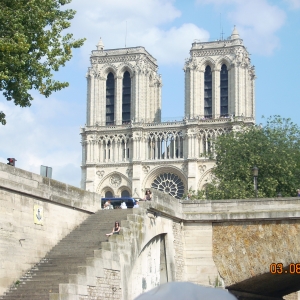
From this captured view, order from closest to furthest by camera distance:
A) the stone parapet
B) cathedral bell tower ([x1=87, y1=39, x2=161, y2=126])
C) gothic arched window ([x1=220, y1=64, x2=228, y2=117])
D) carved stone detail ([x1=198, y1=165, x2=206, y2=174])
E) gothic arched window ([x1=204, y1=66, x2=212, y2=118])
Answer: the stone parapet < carved stone detail ([x1=198, y1=165, x2=206, y2=174]) < gothic arched window ([x1=220, y1=64, x2=228, y2=117]) < gothic arched window ([x1=204, y1=66, x2=212, y2=118]) < cathedral bell tower ([x1=87, y1=39, x2=161, y2=126])

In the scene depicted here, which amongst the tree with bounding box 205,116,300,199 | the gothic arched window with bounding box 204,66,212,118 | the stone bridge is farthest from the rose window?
the stone bridge

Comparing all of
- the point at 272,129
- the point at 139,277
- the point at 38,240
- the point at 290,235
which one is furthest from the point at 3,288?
the point at 272,129

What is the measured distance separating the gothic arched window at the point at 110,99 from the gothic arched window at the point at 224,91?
53.6 feet

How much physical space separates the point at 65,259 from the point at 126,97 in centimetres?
8997

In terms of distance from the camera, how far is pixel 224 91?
10662 cm

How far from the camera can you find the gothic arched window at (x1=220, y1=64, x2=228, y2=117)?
10594 cm

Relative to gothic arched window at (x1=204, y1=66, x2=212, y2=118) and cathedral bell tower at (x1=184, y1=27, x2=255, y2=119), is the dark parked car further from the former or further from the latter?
gothic arched window at (x1=204, y1=66, x2=212, y2=118)

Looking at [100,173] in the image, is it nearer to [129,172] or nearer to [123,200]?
[129,172]

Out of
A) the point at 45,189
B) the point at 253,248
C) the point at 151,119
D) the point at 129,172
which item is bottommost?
the point at 253,248

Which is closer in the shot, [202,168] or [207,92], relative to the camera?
[202,168]

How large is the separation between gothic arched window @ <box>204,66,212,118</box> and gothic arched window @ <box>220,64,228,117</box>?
1.68 meters

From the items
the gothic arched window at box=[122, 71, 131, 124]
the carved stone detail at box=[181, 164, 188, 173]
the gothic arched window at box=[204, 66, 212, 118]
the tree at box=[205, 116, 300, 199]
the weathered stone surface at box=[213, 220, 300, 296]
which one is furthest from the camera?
the gothic arched window at box=[122, 71, 131, 124]

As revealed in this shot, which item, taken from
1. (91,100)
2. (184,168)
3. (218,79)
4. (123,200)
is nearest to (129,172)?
(184,168)
